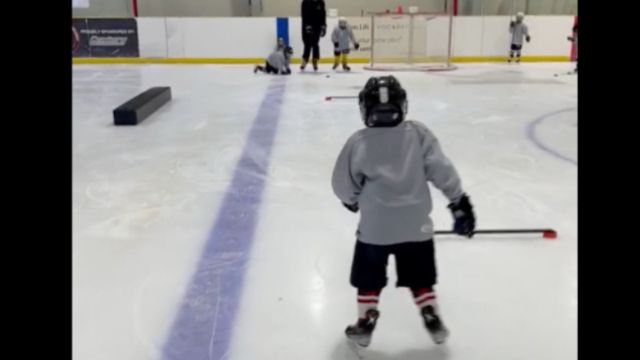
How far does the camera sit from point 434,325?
1.98 m

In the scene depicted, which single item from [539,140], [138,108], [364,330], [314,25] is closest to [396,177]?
[364,330]

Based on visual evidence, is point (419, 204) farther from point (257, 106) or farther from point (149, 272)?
point (257, 106)

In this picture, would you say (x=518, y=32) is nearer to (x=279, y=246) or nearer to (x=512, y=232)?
(x=512, y=232)

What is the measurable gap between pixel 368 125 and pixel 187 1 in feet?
47.7

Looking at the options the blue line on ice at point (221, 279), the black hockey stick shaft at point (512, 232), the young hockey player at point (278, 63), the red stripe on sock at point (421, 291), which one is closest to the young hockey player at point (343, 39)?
the young hockey player at point (278, 63)

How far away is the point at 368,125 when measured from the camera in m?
1.86

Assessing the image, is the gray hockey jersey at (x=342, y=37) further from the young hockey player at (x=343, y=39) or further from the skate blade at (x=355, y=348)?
the skate blade at (x=355, y=348)

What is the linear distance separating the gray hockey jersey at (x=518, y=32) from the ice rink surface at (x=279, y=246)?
6.10 m

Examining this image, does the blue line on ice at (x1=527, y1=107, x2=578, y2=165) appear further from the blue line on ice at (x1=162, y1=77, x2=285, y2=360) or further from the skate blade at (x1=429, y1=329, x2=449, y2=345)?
the skate blade at (x1=429, y1=329, x2=449, y2=345)

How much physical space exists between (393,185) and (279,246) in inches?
46.3

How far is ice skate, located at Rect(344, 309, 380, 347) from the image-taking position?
Result: 1960 millimetres

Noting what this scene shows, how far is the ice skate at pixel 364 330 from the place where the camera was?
77.2 inches
